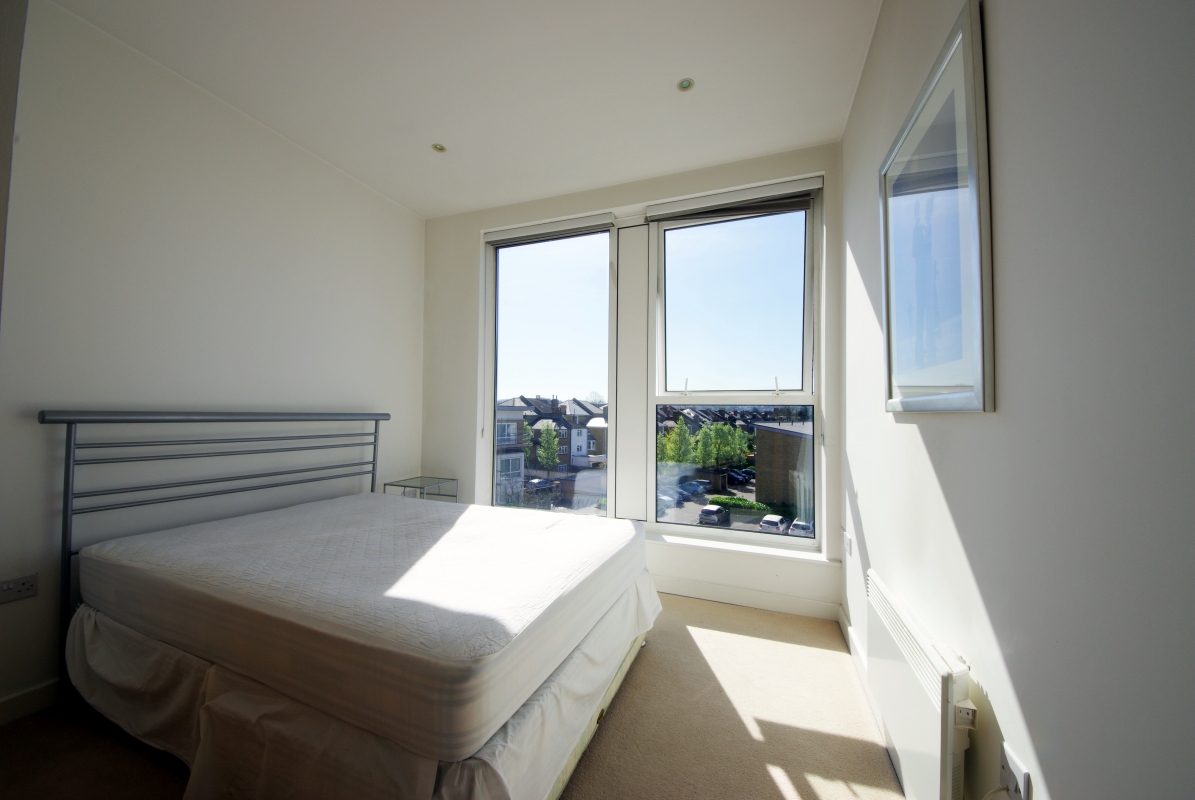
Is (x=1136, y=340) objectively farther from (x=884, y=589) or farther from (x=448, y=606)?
(x=448, y=606)

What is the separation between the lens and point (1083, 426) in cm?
73

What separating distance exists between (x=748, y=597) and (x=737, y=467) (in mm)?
791

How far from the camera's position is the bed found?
1.06 meters

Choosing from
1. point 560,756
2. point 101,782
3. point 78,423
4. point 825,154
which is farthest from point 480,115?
point 101,782

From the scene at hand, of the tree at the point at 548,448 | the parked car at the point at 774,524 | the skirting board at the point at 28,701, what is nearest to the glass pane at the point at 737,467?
the parked car at the point at 774,524

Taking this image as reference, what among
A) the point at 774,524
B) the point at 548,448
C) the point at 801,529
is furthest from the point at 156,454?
the point at 801,529

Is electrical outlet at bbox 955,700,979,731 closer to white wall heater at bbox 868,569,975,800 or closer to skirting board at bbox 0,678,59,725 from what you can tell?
white wall heater at bbox 868,569,975,800

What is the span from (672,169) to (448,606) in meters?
2.86

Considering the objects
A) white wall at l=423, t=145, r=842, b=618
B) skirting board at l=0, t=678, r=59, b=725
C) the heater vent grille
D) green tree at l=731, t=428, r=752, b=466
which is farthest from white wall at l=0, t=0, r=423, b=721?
the heater vent grille

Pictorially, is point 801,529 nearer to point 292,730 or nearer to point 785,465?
point 785,465

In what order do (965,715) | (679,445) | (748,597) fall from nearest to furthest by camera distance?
(965,715) < (748,597) < (679,445)

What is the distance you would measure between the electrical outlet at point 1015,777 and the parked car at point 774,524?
1972 mm

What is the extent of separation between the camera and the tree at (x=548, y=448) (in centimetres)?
351

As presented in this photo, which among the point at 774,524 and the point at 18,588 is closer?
the point at 18,588
